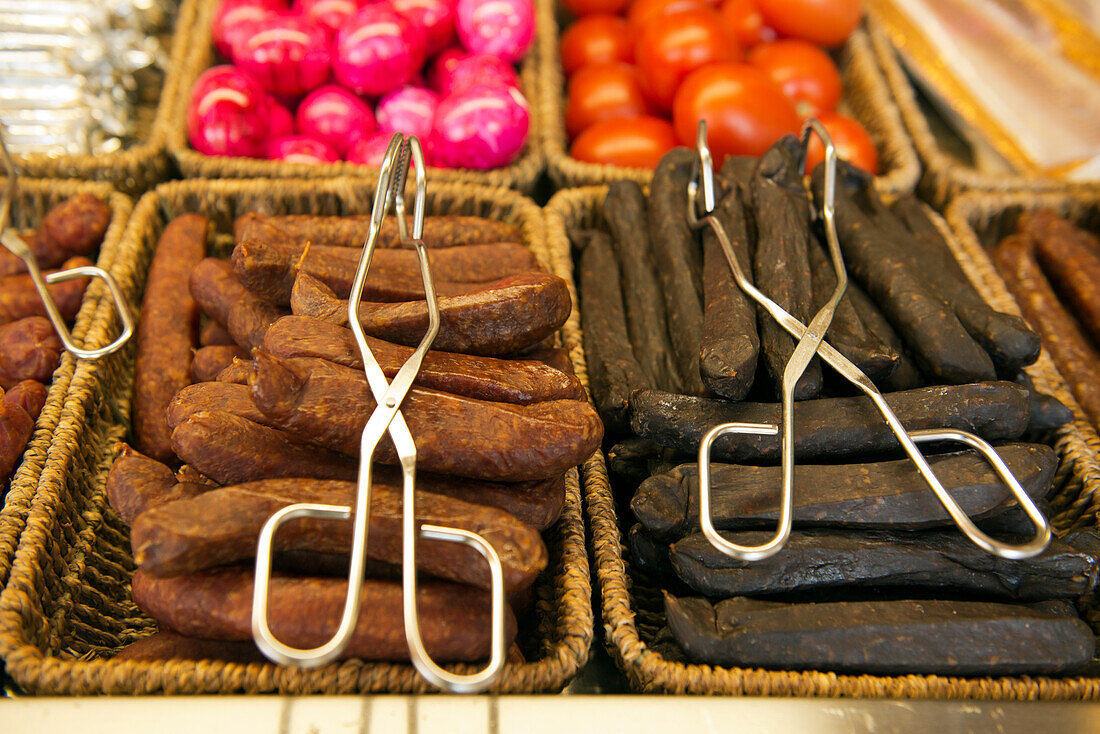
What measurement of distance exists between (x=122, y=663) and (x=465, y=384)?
482mm

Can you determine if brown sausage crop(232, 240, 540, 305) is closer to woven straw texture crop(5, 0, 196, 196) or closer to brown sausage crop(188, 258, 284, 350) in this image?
brown sausage crop(188, 258, 284, 350)

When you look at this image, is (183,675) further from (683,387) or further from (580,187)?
(580,187)

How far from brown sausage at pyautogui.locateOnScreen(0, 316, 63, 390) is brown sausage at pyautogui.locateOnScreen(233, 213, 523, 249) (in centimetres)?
35

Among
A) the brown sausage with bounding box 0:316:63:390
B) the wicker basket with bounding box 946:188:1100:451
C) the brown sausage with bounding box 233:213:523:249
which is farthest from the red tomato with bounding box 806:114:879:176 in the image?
the brown sausage with bounding box 0:316:63:390

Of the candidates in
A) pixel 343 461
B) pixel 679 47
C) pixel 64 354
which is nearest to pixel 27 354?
pixel 64 354

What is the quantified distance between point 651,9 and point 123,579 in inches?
72.0

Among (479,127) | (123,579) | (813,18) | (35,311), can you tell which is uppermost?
(813,18)

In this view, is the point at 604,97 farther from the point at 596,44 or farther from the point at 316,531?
the point at 316,531

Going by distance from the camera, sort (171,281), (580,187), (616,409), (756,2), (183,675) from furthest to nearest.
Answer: (756,2) → (580,187) → (171,281) → (616,409) → (183,675)

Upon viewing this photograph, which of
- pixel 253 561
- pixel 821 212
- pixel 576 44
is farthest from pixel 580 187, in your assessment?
pixel 253 561

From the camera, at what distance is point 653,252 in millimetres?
1334

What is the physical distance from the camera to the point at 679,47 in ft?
5.75

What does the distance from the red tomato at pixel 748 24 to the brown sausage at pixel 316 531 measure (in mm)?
1740

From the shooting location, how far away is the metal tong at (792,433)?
786mm
